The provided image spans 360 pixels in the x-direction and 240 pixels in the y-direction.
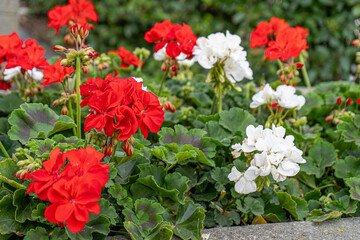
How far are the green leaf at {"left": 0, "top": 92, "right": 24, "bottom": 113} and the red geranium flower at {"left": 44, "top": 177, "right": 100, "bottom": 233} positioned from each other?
1.12 m

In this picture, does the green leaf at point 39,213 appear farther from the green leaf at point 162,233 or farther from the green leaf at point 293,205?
the green leaf at point 293,205

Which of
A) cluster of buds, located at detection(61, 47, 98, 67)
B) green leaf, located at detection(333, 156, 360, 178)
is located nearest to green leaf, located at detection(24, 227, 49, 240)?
cluster of buds, located at detection(61, 47, 98, 67)

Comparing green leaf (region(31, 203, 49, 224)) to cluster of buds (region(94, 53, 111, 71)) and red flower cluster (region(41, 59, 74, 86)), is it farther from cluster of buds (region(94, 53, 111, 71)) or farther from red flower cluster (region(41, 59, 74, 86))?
cluster of buds (region(94, 53, 111, 71))

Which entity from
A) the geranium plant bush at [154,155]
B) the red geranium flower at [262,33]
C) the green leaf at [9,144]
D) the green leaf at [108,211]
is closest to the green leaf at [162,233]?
the geranium plant bush at [154,155]

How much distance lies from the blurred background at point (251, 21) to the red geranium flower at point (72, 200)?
3619mm

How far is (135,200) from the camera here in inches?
61.2

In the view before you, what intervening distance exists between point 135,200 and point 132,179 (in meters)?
0.09

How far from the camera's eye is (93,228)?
1.35 metres

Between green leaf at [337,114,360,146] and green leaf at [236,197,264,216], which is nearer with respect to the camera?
green leaf at [236,197,264,216]

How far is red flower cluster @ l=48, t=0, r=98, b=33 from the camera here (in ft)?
7.17

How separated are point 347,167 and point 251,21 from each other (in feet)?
9.75

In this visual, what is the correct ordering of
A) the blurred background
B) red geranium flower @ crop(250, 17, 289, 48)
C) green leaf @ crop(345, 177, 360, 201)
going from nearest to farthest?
green leaf @ crop(345, 177, 360, 201)
red geranium flower @ crop(250, 17, 289, 48)
the blurred background

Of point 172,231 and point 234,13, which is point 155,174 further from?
point 234,13

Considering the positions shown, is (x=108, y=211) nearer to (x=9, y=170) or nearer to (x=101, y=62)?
(x=9, y=170)
